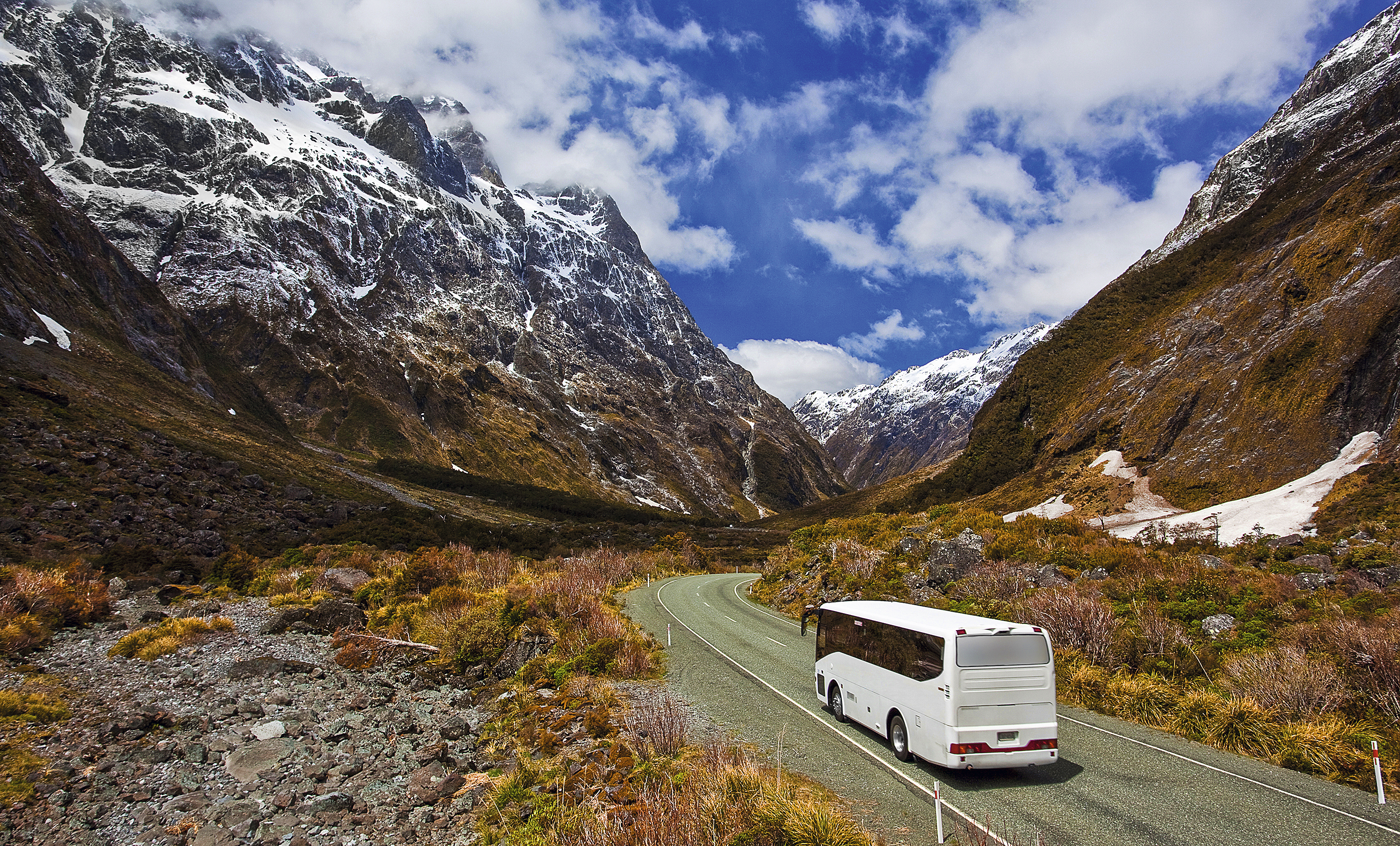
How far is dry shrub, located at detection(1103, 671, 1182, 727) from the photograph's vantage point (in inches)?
459

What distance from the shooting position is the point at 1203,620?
14312 mm

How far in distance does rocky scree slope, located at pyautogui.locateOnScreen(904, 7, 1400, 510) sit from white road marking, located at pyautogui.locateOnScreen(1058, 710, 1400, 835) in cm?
3403

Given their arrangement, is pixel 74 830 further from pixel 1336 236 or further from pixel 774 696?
pixel 1336 236

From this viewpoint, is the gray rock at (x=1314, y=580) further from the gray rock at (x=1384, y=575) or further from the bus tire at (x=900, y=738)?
the bus tire at (x=900, y=738)

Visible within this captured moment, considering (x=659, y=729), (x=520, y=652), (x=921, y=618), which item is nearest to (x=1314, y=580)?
(x=921, y=618)

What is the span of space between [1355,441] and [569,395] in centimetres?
17794

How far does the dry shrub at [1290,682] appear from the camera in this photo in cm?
1014

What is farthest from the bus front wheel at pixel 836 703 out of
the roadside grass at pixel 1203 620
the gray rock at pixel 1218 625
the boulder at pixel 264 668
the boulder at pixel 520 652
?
the boulder at pixel 264 668

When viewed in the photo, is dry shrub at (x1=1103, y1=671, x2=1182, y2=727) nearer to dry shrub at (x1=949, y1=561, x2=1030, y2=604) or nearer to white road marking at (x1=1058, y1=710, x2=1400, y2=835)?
white road marking at (x1=1058, y1=710, x2=1400, y2=835)

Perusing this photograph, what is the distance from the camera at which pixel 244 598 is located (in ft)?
76.0

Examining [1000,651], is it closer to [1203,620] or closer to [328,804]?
[1203,620]

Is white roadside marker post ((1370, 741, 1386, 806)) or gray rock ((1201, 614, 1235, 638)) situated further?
gray rock ((1201, 614, 1235, 638))

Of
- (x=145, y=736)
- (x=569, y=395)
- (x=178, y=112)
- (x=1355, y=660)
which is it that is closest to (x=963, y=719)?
(x=1355, y=660)

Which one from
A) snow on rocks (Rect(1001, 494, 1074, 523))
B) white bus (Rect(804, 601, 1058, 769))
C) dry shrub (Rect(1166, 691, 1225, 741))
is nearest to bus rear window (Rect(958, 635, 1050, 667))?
white bus (Rect(804, 601, 1058, 769))
